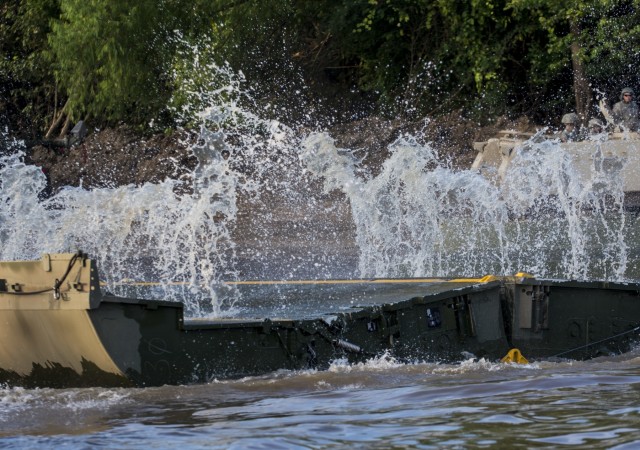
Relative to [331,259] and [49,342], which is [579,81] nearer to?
[331,259]

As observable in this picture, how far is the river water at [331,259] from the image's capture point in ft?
27.4

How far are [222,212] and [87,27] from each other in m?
5.48

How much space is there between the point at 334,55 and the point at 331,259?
39.4ft

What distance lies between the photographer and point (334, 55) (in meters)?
30.6

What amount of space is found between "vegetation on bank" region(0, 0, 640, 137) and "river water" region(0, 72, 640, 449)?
165cm

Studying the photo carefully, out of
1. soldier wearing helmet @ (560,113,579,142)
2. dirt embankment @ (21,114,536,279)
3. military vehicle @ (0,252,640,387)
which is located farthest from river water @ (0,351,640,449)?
soldier wearing helmet @ (560,113,579,142)

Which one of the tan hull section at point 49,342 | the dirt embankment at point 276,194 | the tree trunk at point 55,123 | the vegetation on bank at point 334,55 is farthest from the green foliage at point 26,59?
the tan hull section at point 49,342

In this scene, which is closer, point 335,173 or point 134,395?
Result: point 134,395

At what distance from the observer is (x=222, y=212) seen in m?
24.2

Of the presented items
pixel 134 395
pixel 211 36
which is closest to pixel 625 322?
pixel 134 395

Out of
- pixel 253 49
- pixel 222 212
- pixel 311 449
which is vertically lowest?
pixel 311 449

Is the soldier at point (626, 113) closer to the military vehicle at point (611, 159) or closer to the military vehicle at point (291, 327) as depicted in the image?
the military vehicle at point (611, 159)

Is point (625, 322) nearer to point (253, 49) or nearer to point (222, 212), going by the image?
point (222, 212)

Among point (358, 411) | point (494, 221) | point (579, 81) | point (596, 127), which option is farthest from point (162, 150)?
point (358, 411)
